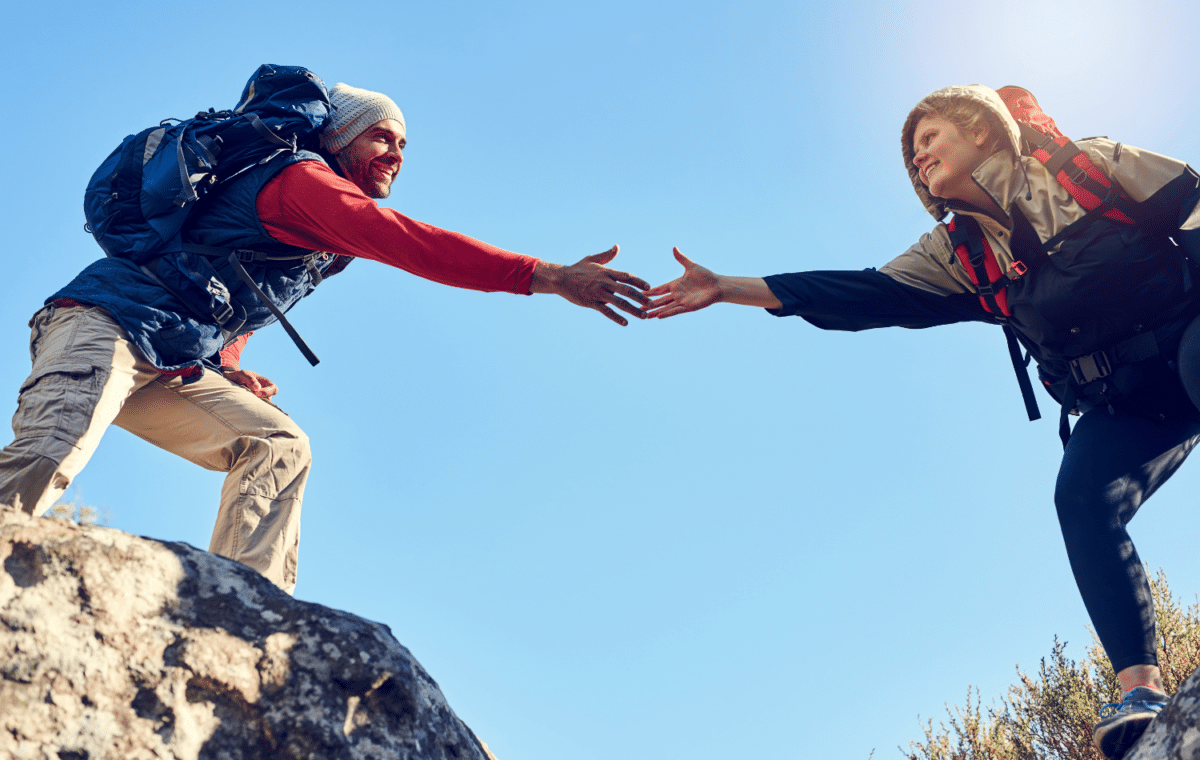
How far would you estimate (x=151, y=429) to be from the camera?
14.4 ft

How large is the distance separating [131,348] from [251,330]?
759 mm

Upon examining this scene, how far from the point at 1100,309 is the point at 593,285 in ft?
7.06

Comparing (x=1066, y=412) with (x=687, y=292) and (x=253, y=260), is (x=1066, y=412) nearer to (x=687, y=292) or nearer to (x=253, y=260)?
(x=687, y=292)

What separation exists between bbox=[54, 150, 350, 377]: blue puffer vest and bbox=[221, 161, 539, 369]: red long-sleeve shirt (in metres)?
0.09

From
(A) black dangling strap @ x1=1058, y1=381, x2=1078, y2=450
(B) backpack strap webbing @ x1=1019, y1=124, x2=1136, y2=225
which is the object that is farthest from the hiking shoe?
(B) backpack strap webbing @ x1=1019, y1=124, x2=1136, y2=225

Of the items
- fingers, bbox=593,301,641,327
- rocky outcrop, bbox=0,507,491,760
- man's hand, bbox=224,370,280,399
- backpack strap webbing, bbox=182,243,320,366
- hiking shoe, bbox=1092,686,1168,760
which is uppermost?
fingers, bbox=593,301,641,327

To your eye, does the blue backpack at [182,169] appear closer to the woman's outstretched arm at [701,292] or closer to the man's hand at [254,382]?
the man's hand at [254,382]

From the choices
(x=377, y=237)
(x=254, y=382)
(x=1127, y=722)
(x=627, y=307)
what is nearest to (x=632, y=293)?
(x=627, y=307)

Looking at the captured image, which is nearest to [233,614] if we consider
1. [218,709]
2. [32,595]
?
[218,709]

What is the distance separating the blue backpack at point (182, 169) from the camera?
4.16 metres

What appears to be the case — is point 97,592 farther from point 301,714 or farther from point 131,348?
point 131,348

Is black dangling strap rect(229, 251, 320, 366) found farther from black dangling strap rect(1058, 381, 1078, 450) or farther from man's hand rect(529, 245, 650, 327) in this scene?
black dangling strap rect(1058, 381, 1078, 450)

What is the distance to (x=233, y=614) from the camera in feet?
9.25

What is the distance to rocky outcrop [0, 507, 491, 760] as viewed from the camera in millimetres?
2463
